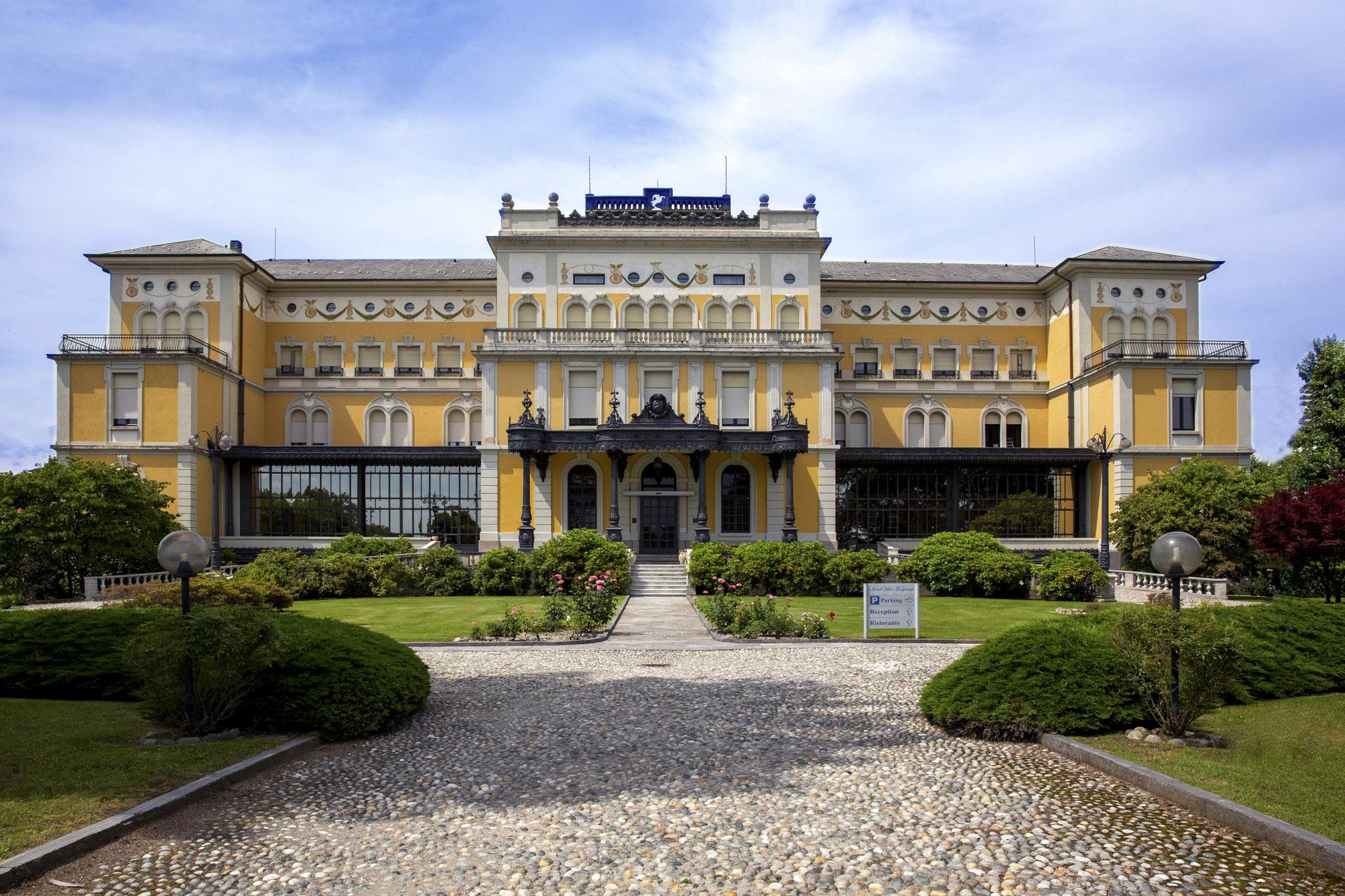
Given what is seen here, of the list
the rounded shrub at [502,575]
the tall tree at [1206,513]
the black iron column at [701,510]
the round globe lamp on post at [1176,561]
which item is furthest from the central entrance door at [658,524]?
the round globe lamp on post at [1176,561]

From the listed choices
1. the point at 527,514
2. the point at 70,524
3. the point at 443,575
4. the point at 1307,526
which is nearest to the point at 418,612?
the point at 443,575

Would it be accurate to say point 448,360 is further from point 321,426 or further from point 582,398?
point 582,398

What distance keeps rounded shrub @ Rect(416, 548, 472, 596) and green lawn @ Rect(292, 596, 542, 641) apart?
0.94m

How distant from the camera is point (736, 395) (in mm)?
35219

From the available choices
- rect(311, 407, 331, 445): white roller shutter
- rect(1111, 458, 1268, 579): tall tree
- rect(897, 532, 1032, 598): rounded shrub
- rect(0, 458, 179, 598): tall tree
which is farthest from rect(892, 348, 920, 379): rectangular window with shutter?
rect(0, 458, 179, 598): tall tree

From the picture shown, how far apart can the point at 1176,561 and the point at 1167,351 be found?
1371 inches

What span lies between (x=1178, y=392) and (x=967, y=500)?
9.42 m

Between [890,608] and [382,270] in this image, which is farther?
[382,270]

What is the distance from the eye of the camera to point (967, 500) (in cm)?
3775

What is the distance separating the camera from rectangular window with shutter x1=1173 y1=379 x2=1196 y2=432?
3606cm

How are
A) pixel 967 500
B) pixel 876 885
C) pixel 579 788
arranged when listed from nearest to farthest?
pixel 876 885
pixel 579 788
pixel 967 500

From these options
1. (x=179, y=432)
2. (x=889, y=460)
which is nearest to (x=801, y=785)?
(x=889, y=460)

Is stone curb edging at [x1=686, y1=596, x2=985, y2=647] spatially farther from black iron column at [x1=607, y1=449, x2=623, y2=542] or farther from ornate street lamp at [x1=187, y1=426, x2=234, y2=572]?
ornate street lamp at [x1=187, y1=426, x2=234, y2=572]

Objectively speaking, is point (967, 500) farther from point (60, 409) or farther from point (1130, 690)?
point (60, 409)
